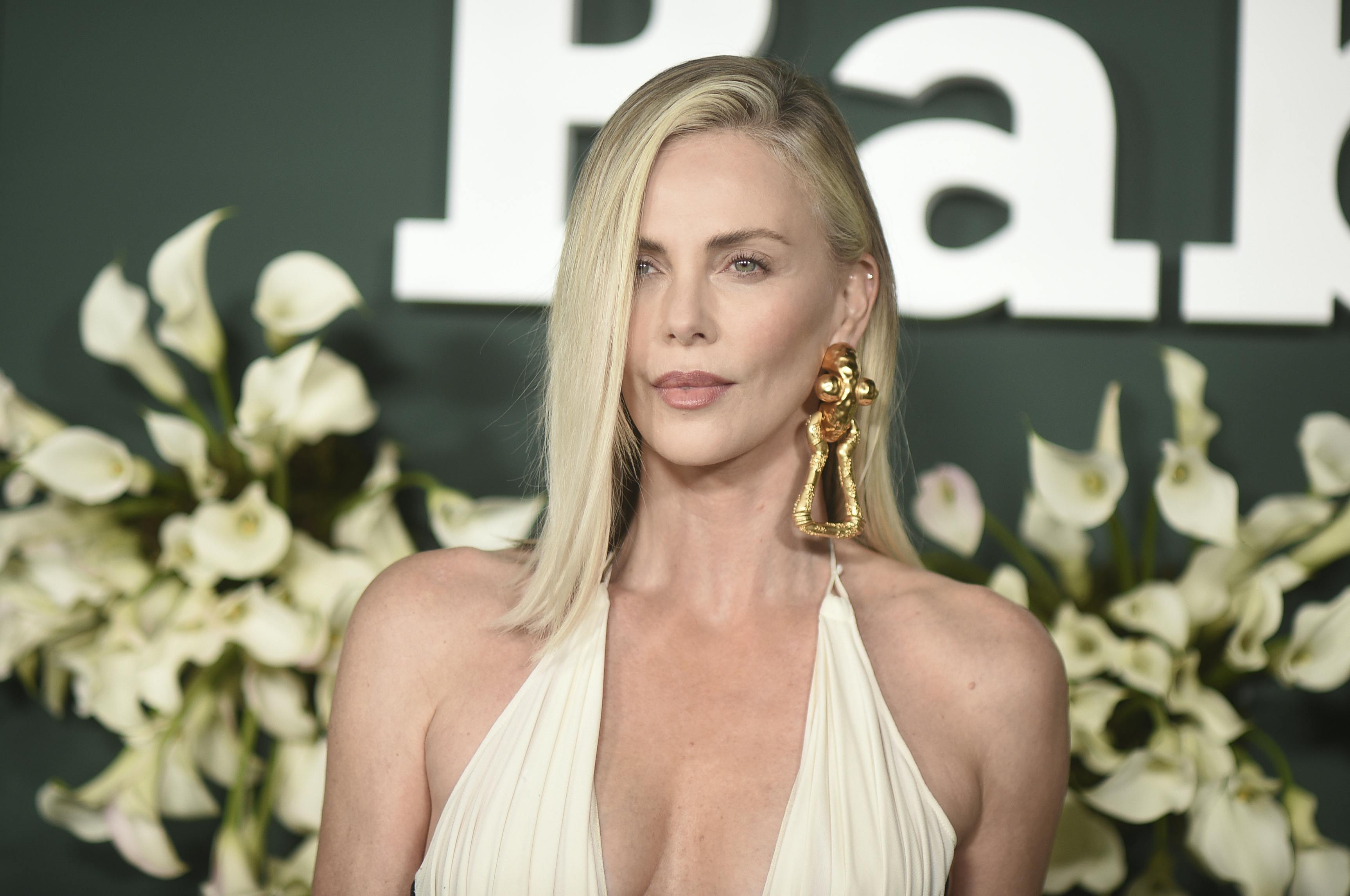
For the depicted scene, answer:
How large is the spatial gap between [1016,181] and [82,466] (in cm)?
144

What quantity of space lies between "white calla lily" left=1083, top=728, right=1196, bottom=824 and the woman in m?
0.10

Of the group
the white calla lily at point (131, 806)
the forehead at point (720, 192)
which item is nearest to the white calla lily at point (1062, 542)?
the forehead at point (720, 192)

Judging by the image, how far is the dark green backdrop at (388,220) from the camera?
1.97 meters

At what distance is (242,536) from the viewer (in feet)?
Answer: 5.23

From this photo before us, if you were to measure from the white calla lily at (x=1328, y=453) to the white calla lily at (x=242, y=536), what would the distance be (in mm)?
1342

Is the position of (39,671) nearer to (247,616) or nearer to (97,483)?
(97,483)

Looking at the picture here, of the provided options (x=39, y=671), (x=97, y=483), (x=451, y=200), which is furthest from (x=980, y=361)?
(x=39, y=671)

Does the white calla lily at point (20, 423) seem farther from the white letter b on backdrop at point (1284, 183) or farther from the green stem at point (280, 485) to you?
the white letter b on backdrop at point (1284, 183)

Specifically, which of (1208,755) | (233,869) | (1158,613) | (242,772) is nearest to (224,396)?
(242,772)

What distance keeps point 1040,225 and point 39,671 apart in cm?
173

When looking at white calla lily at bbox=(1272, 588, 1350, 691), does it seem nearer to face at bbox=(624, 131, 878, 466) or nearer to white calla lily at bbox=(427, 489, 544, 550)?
face at bbox=(624, 131, 878, 466)

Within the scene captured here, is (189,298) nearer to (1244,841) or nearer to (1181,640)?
(1181,640)

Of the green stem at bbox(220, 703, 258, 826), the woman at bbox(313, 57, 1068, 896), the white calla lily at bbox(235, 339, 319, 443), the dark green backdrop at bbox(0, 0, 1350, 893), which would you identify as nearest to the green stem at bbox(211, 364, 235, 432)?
the white calla lily at bbox(235, 339, 319, 443)

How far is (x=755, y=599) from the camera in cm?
140
